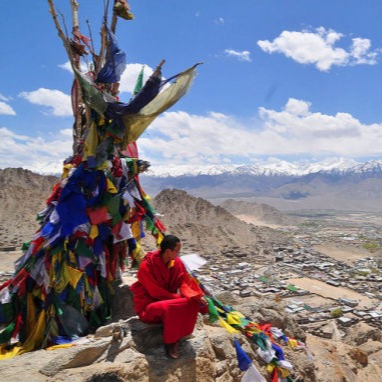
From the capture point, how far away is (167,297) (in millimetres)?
3941

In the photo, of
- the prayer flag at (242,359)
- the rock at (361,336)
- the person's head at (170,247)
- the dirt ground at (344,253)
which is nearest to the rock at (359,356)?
the rock at (361,336)

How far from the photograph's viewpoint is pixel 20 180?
5572cm

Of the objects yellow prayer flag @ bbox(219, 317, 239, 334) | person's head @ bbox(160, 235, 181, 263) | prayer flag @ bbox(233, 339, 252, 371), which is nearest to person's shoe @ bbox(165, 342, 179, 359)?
person's head @ bbox(160, 235, 181, 263)

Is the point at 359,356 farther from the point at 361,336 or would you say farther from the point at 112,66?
the point at 112,66

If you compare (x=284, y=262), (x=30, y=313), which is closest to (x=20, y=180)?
(x=284, y=262)

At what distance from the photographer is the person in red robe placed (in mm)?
3779

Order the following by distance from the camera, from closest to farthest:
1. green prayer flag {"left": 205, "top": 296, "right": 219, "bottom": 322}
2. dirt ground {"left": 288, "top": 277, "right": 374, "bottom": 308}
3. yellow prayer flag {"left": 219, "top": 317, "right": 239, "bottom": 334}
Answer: green prayer flag {"left": 205, "top": 296, "right": 219, "bottom": 322} < yellow prayer flag {"left": 219, "top": 317, "right": 239, "bottom": 334} < dirt ground {"left": 288, "top": 277, "right": 374, "bottom": 308}

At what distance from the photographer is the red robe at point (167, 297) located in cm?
379

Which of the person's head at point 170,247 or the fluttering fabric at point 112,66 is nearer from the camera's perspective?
the person's head at point 170,247

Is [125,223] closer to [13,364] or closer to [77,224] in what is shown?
[77,224]

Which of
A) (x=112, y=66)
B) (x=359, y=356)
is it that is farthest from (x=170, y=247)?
(x=359, y=356)

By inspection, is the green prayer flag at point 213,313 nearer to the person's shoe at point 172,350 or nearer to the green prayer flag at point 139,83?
the person's shoe at point 172,350

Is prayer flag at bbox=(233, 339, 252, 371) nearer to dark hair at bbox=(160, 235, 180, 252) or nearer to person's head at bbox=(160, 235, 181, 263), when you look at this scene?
person's head at bbox=(160, 235, 181, 263)

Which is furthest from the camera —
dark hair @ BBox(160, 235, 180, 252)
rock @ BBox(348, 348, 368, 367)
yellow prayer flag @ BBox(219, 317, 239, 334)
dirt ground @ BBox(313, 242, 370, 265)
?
dirt ground @ BBox(313, 242, 370, 265)
